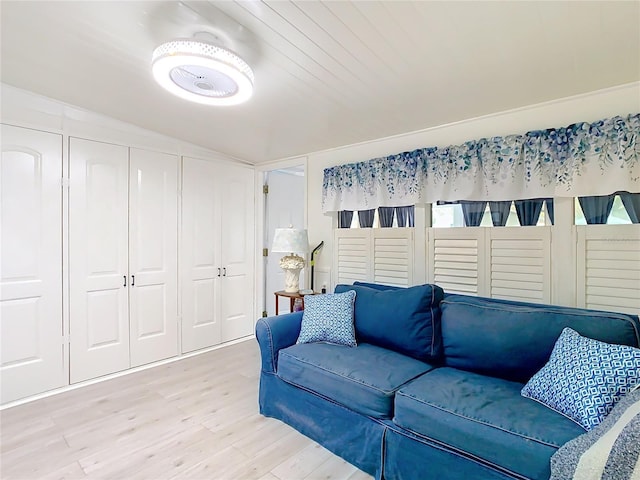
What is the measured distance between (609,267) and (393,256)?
1455 mm

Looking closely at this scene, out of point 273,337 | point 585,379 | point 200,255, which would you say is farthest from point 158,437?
point 585,379

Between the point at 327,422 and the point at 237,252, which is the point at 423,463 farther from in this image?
the point at 237,252

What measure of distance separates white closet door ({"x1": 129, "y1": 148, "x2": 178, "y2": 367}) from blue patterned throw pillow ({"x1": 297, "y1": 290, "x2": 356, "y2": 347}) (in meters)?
1.67

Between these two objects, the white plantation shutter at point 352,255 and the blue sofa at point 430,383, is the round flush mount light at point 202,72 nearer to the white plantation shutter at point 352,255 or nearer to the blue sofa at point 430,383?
the blue sofa at point 430,383

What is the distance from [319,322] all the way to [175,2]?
2.03m

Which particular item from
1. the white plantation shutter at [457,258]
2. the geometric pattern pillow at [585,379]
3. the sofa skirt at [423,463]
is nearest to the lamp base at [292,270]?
the white plantation shutter at [457,258]

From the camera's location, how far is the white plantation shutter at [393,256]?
Result: 289 centimetres

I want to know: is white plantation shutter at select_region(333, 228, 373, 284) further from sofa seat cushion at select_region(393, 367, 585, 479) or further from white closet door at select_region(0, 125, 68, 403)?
white closet door at select_region(0, 125, 68, 403)

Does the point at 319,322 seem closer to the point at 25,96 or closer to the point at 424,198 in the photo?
the point at 424,198

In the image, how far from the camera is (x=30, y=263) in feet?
8.53

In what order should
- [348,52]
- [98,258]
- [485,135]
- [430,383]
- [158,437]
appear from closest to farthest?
[430,383]
[348,52]
[158,437]
[485,135]
[98,258]

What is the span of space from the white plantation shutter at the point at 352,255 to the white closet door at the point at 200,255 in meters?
1.39

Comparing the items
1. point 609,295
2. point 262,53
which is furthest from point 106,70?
point 609,295

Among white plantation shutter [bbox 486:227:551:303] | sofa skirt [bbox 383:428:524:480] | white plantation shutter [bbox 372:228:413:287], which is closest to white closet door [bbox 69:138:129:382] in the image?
white plantation shutter [bbox 372:228:413:287]
